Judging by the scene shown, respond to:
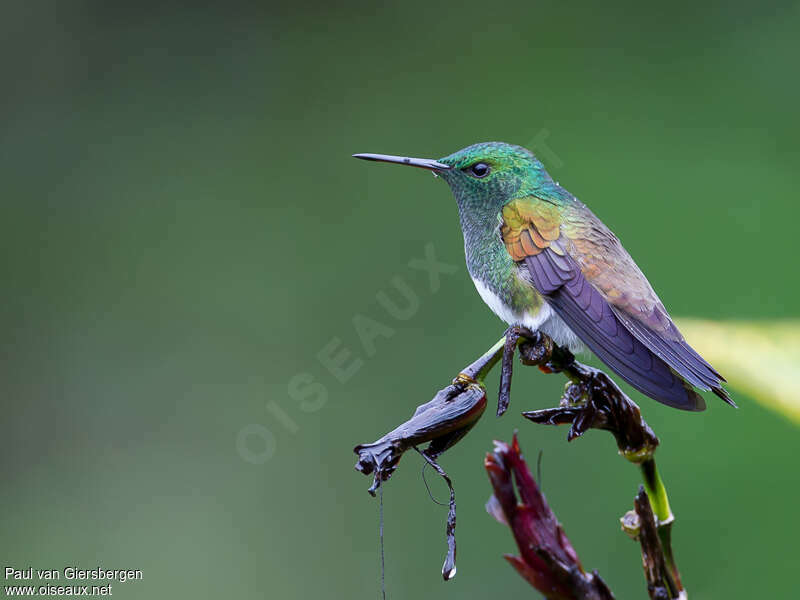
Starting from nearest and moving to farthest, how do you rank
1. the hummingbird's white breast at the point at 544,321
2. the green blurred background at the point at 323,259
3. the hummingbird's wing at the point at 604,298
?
the hummingbird's wing at the point at 604,298
the hummingbird's white breast at the point at 544,321
the green blurred background at the point at 323,259

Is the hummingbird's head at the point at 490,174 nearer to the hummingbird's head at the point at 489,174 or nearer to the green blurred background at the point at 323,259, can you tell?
the hummingbird's head at the point at 489,174

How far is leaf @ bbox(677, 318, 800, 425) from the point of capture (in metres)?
0.91

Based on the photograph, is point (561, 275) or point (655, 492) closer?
point (655, 492)

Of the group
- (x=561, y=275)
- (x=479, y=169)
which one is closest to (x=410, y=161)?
(x=479, y=169)

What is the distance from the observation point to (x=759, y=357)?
0.99 metres

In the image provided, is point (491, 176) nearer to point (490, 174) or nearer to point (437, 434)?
point (490, 174)

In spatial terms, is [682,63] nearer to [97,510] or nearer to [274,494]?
[274,494]

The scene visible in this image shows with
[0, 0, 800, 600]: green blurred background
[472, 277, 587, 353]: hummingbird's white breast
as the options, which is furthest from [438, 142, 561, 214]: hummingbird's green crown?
[0, 0, 800, 600]: green blurred background

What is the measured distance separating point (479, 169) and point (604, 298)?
404 millimetres

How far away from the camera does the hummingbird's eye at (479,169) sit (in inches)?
63.2

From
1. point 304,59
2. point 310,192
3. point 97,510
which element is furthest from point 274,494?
point 304,59

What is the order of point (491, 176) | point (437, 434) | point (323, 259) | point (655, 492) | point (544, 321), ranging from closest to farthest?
point (437, 434)
point (655, 492)
point (544, 321)
point (491, 176)
point (323, 259)

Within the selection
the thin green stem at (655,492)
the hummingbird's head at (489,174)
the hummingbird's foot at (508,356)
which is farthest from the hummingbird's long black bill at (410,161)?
the thin green stem at (655,492)

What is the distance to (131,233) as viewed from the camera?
3.48m
